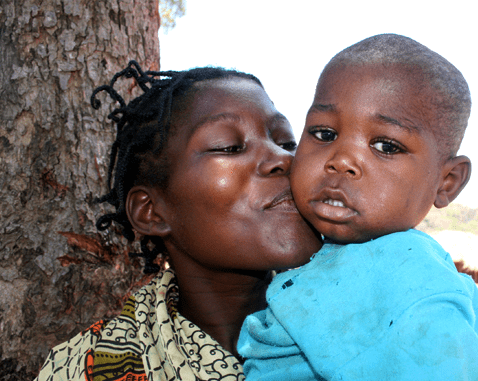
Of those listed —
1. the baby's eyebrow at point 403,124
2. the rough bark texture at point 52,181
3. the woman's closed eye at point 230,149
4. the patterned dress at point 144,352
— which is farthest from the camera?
the rough bark texture at point 52,181

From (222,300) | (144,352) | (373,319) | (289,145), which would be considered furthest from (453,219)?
(373,319)

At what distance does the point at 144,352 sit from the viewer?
169cm

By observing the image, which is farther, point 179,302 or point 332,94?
point 179,302

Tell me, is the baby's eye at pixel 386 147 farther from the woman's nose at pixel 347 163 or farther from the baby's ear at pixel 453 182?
the baby's ear at pixel 453 182

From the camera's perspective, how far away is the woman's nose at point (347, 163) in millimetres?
1311

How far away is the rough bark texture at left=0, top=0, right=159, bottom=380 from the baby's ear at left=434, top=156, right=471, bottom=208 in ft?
5.50

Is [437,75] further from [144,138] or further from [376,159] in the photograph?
[144,138]

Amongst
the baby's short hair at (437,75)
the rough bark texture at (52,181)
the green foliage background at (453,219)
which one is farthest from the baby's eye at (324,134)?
the green foliage background at (453,219)

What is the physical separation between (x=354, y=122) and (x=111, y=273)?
1.60m

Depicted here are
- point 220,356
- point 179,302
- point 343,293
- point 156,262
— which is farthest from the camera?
point 156,262

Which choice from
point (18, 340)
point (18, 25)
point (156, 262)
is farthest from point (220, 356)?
point (18, 25)

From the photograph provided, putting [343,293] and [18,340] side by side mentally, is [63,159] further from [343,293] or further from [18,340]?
[343,293]

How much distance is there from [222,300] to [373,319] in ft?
3.14

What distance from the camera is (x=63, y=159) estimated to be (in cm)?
226
